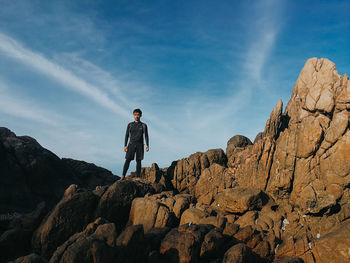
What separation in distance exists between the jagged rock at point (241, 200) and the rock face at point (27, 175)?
47.9 feet

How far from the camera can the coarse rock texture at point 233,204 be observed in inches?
486

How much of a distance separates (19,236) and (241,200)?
46.0 ft

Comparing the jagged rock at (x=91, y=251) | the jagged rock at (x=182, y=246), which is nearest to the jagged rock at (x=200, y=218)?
the jagged rock at (x=182, y=246)

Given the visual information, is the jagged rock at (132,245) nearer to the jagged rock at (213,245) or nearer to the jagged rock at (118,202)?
the jagged rock at (213,245)

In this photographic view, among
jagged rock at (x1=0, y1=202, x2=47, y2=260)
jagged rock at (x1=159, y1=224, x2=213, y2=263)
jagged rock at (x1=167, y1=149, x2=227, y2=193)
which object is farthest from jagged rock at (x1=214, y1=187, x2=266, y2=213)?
jagged rock at (x1=0, y1=202, x2=47, y2=260)

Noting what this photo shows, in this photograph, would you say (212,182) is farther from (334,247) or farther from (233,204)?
(334,247)

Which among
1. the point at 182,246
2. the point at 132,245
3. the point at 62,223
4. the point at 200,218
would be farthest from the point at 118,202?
the point at 182,246

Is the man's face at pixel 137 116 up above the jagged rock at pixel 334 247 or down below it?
above

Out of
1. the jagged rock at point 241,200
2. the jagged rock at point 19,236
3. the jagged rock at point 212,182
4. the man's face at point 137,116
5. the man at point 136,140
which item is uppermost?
the man's face at point 137,116

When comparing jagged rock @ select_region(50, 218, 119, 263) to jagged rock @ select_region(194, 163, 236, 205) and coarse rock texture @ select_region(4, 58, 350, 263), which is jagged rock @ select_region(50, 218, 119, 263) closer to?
coarse rock texture @ select_region(4, 58, 350, 263)

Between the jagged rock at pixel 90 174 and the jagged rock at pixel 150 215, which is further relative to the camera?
the jagged rock at pixel 90 174

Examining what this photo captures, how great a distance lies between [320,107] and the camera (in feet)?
72.6

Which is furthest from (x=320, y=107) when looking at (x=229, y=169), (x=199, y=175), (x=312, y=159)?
(x=199, y=175)

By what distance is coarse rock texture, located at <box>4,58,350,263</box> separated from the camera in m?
12.4
